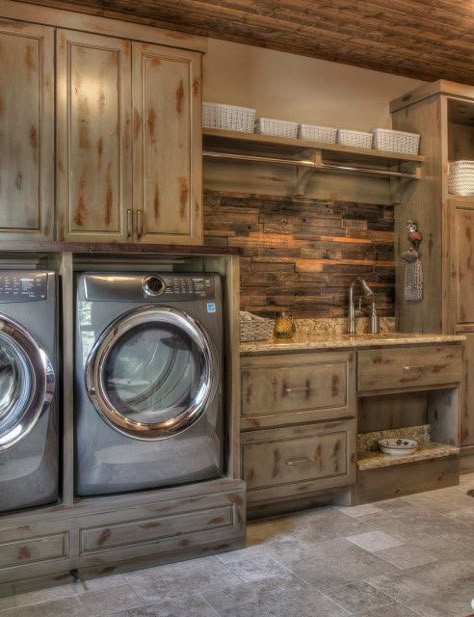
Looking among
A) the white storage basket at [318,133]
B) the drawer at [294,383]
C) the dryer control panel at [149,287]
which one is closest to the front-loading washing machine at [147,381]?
the dryer control panel at [149,287]

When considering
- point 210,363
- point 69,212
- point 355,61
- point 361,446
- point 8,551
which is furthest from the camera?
point 355,61

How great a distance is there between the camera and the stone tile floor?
222 centimetres

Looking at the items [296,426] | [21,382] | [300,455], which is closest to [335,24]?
[296,426]

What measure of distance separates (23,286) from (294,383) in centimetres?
141

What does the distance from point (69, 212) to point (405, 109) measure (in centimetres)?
249

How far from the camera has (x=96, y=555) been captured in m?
2.45

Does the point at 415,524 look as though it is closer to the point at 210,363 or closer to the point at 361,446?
the point at 361,446

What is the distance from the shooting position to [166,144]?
10.1 feet

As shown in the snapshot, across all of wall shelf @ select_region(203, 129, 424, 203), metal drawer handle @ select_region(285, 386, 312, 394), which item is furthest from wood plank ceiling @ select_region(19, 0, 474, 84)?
metal drawer handle @ select_region(285, 386, 312, 394)

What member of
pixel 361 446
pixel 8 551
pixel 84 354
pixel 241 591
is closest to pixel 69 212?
pixel 84 354

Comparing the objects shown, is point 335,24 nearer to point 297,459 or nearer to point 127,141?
point 127,141

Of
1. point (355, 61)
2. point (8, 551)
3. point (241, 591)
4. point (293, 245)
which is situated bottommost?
point (241, 591)

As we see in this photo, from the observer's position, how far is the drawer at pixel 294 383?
119 inches

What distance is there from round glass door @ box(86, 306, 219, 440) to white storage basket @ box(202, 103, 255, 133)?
128 cm
